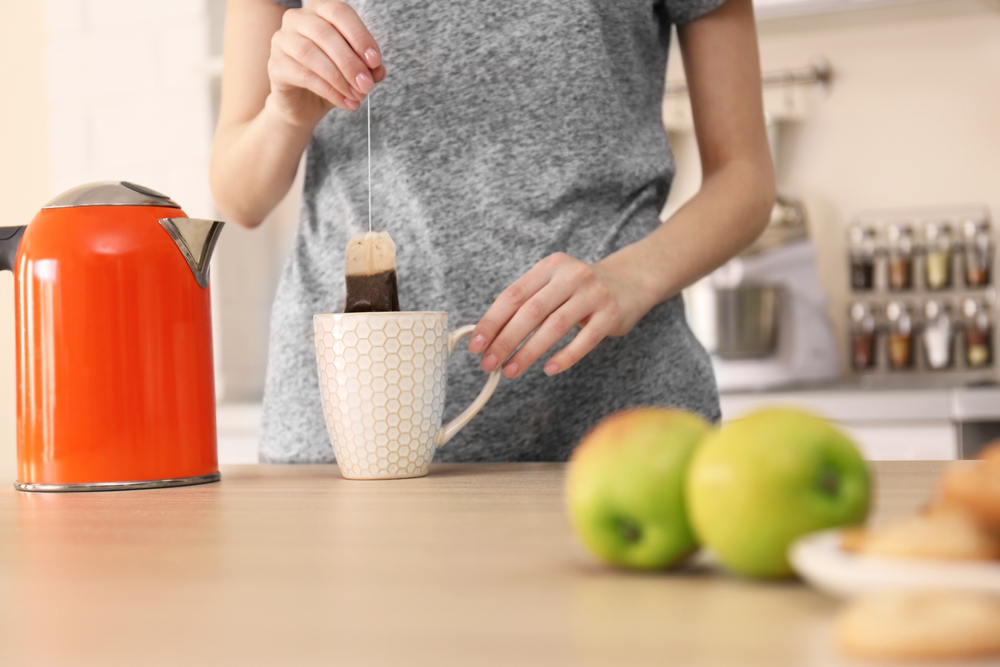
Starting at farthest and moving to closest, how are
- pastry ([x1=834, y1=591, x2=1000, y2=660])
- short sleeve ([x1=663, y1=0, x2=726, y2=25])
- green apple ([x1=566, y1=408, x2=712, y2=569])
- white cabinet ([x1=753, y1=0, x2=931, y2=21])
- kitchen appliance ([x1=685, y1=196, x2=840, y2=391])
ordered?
kitchen appliance ([x1=685, y1=196, x2=840, y2=391])
white cabinet ([x1=753, y1=0, x2=931, y2=21])
short sleeve ([x1=663, y1=0, x2=726, y2=25])
green apple ([x1=566, y1=408, x2=712, y2=569])
pastry ([x1=834, y1=591, x2=1000, y2=660])

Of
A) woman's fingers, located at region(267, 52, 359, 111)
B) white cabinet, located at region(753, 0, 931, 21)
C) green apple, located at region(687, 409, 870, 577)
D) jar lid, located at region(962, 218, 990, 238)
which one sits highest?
white cabinet, located at region(753, 0, 931, 21)

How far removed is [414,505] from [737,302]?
70.7 inches

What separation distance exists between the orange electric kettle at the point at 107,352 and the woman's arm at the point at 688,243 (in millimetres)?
205

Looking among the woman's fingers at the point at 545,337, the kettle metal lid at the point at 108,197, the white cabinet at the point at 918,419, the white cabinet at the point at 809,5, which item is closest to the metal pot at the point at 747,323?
the white cabinet at the point at 918,419

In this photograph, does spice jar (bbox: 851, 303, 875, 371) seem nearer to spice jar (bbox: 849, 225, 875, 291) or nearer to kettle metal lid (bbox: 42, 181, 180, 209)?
spice jar (bbox: 849, 225, 875, 291)

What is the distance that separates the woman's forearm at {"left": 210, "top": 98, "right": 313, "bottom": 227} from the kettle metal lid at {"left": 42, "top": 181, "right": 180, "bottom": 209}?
5.5 inches

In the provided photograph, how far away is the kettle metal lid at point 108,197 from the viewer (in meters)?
0.71

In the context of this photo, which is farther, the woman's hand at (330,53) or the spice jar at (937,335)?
the spice jar at (937,335)

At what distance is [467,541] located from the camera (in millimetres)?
414

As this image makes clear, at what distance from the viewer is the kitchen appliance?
87.2 inches

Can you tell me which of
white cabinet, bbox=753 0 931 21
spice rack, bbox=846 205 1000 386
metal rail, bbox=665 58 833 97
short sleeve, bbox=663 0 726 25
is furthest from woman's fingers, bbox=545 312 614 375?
metal rail, bbox=665 58 833 97

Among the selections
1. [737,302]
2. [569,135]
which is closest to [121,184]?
[569,135]

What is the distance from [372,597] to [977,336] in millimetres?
2247

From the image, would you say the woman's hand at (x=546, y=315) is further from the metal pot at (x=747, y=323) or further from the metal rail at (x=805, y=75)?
the metal rail at (x=805, y=75)
